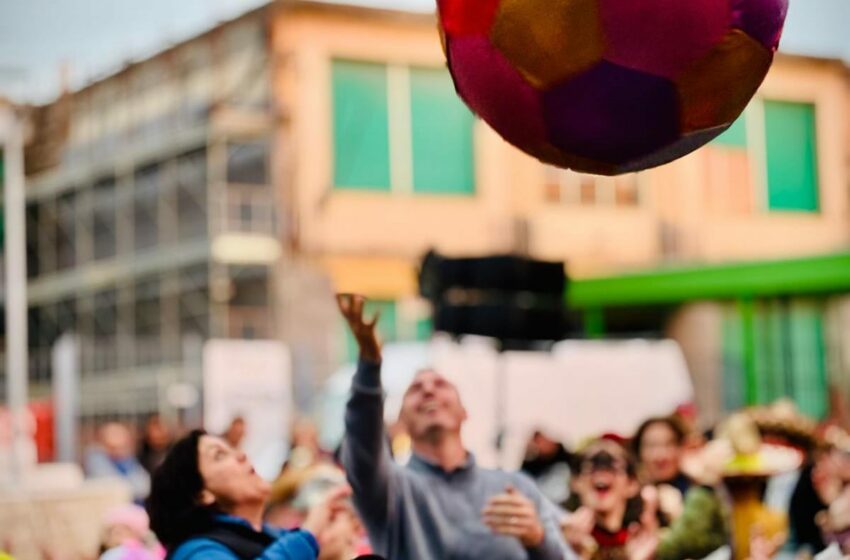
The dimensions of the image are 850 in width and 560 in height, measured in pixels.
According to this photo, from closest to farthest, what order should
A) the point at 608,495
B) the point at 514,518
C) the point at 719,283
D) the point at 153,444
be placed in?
the point at 514,518
the point at 608,495
the point at 153,444
the point at 719,283

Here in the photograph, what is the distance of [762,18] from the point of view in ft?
9.80

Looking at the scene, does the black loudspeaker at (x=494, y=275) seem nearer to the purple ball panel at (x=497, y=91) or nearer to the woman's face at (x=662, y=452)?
the woman's face at (x=662, y=452)

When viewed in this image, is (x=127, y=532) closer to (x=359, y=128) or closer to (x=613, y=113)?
(x=613, y=113)

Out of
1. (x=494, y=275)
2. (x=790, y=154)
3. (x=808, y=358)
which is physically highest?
(x=790, y=154)

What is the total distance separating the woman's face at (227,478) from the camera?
13.0ft

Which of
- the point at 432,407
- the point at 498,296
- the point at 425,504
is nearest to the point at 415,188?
the point at 498,296

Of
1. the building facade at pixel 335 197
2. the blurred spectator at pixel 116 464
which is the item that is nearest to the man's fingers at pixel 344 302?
the blurred spectator at pixel 116 464

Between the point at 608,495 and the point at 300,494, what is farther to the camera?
the point at 300,494

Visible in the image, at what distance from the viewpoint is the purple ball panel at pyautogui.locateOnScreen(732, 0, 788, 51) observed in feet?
9.62

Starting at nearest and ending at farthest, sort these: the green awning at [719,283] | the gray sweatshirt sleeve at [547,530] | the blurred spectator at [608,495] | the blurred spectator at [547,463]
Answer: the gray sweatshirt sleeve at [547,530], the blurred spectator at [608,495], the blurred spectator at [547,463], the green awning at [719,283]

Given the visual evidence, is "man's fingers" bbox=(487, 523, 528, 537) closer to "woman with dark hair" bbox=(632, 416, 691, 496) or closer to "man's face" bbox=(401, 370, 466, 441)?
"man's face" bbox=(401, 370, 466, 441)

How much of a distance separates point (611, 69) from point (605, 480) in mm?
2598

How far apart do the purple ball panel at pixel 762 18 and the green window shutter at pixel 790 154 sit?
10.4m

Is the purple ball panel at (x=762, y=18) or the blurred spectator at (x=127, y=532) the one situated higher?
the purple ball panel at (x=762, y=18)
